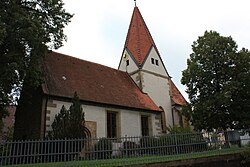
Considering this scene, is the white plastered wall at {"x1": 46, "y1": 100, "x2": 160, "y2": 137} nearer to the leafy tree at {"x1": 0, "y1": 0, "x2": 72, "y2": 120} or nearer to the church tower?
the leafy tree at {"x1": 0, "y1": 0, "x2": 72, "y2": 120}

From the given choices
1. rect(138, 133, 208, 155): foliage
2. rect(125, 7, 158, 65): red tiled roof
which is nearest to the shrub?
rect(138, 133, 208, 155): foliage

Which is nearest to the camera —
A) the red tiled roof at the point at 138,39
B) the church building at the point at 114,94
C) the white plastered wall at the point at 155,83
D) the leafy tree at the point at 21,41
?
the leafy tree at the point at 21,41

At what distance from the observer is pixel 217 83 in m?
19.1

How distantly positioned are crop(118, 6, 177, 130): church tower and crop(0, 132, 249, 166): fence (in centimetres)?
1229

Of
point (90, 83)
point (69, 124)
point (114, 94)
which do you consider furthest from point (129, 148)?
point (90, 83)

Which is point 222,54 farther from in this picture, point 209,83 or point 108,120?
point 108,120

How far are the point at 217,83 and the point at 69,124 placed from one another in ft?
36.2

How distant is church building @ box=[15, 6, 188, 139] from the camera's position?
1659 centimetres

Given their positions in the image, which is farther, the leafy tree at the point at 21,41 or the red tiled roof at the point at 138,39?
the red tiled roof at the point at 138,39

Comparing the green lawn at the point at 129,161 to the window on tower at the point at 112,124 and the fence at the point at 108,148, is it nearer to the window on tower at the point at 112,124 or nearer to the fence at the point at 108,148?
the fence at the point at 108,148

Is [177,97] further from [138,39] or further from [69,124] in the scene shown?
[69,124]

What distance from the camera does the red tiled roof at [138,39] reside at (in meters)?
27.4

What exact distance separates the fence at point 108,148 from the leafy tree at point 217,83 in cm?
564

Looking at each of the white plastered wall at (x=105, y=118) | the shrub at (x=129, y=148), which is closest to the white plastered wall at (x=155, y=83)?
the white plastered wall at (x=105, y=118)
